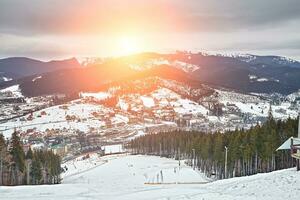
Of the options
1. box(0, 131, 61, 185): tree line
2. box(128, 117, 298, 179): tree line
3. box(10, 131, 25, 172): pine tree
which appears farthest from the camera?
box(128, 117, 298, 179): tree line

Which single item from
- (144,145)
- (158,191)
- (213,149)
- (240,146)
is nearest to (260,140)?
(240,146)

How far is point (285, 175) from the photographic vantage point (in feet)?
115

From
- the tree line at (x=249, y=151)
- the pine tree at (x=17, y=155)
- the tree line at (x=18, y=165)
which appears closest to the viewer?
the tree line at (x=18, y=165)

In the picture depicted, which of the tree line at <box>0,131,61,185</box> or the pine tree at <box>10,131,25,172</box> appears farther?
the pine tree at <box>10,131,25,172</box>

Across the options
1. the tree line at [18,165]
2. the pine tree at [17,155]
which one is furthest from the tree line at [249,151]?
the pine tree at [17,155]

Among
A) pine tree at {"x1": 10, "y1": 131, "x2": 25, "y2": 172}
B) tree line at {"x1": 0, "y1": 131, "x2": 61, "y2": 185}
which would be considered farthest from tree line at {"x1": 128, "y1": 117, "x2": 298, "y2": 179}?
pine tree at {"x1": 10, "y1": 131, "x2": 25, "y2": 172}

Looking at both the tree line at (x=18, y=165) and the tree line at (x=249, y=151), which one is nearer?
the tree line at (x=18, y=165)

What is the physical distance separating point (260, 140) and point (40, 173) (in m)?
41.0

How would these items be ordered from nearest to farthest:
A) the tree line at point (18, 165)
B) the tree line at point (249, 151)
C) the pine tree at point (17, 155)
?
1. the tree line at point (18, 165)
2. the pine tree at point (17, 155)
3. the tree line at point (249, 151)

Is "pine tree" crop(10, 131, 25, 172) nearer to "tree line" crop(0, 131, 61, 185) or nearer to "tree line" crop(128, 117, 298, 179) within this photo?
"tree line" crop(0, 131, 61, 185)

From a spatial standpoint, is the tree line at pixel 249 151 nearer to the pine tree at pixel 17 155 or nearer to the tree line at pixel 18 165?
the tree line at pixel 18 165

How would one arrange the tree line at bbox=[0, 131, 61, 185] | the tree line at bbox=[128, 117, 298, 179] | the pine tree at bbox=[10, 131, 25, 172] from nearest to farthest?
the tree line at bbox=[0, 131, 61, 185] < the pine tree at bbox=[10, 131, 25, 172] < the tree line at bbox=[128, 117, 298, 179]

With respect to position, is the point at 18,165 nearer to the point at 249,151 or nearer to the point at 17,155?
the point at 17,155

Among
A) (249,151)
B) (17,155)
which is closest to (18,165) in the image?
(17,155)
